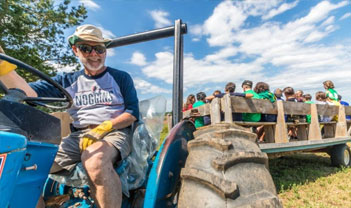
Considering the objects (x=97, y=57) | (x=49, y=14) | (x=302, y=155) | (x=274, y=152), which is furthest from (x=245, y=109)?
(x=49, y=14)

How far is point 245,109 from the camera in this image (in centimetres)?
349

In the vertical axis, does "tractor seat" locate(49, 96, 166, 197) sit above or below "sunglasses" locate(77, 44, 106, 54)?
below

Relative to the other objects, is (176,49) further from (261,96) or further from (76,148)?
→ (261,96)

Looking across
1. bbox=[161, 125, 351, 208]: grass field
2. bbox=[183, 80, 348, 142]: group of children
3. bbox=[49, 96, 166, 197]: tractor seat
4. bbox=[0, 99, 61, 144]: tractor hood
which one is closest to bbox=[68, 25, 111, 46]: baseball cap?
bbox=[49, 96, 166, 197]: tractor seat

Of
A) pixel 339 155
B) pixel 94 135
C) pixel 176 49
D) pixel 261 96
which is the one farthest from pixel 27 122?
pixel 339 155

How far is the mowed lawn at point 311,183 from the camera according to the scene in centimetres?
350

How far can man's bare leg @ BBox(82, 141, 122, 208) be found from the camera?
4.69 feet

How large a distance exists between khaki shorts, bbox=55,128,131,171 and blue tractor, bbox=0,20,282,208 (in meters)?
0.10

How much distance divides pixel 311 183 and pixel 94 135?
419 cm

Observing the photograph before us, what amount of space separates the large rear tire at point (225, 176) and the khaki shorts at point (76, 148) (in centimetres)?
55

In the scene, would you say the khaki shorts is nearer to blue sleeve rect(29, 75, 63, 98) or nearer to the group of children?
blue sleeve rect(29, 75, 63, 98)

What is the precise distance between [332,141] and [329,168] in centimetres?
89

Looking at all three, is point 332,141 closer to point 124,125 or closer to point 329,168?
point 329,168

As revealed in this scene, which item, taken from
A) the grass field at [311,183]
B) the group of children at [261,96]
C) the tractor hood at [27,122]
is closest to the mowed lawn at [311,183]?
the grass field at [311,183]
